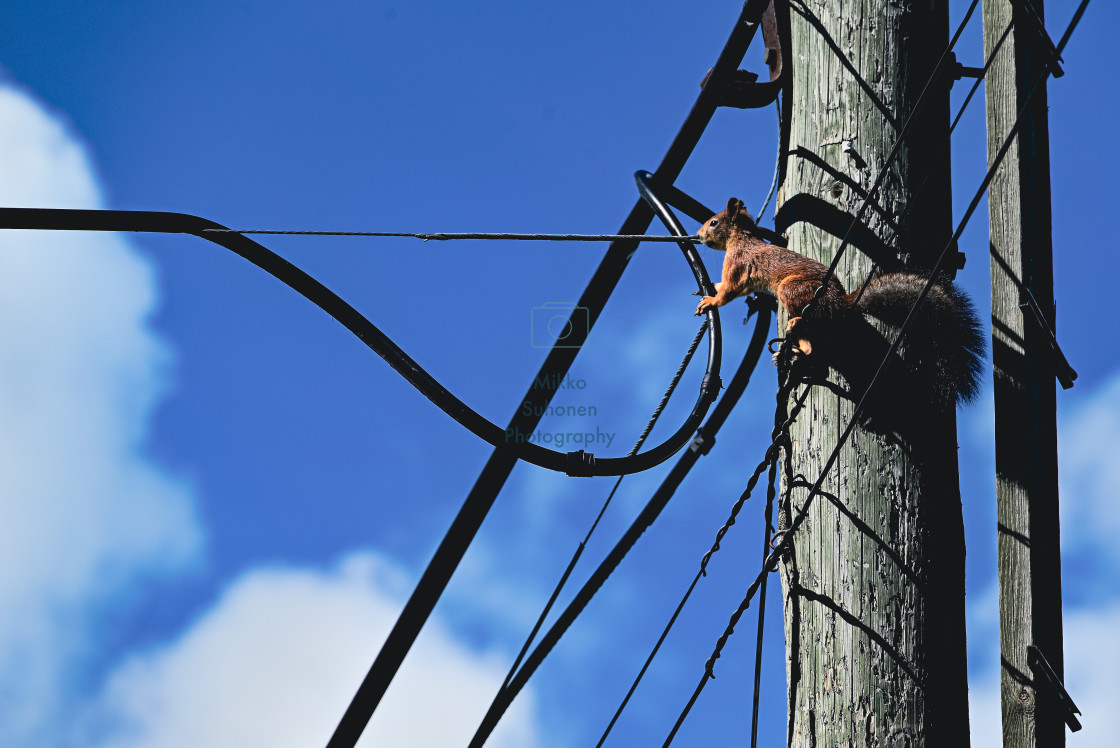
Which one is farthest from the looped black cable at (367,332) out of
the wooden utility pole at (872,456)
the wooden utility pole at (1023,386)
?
the wooden utility pole at (1023,386)

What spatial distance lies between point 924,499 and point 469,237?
1.69 meters

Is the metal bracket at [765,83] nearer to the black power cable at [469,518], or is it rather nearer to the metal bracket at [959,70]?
the black power cable at [469,518]

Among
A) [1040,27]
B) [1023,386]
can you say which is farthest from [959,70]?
[1023,386]

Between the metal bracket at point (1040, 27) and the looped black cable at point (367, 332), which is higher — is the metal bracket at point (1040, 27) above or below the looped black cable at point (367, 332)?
above

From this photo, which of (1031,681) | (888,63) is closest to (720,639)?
(1031,681)

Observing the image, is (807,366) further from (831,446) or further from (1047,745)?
(1047,745)

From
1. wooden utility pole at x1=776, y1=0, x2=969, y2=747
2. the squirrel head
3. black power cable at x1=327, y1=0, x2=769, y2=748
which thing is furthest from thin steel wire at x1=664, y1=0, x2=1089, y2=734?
the squirrel head

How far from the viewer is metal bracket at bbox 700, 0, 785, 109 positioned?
366 centimetres

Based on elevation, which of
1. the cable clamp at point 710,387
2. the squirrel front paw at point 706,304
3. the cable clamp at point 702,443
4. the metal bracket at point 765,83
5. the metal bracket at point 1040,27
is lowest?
the cable clamp at point 702,443

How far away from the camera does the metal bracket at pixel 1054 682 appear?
282cm

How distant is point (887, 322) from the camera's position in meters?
3.17

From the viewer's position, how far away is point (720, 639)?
10.8 feet

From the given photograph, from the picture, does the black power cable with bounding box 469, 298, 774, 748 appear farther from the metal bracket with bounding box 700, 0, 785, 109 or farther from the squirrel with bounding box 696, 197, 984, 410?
the metal bracket with bounding box 700, 0, 785, 109

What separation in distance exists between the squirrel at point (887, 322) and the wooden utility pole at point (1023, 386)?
0.15m
